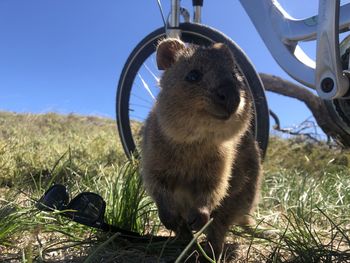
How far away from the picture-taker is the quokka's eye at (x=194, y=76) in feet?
7.59

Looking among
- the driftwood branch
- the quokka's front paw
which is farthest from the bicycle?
the driftwood branch

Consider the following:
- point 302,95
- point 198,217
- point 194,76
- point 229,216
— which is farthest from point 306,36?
point 302,95

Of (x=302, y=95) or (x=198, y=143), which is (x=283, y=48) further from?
(x=302, y=95)

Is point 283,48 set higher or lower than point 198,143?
higher

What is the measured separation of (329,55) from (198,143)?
3.18ft

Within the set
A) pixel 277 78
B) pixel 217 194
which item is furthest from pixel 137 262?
pixel 277 78

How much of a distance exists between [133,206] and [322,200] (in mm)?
1656

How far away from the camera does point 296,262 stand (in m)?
1.97

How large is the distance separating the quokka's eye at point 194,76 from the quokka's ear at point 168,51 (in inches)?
15.5

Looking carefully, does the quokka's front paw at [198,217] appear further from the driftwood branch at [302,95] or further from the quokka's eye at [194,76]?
the driftwood branch at [302,95]

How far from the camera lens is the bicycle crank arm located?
2488 mm

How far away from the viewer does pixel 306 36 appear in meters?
2.94

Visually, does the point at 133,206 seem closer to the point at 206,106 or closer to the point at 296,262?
the point at 206,106

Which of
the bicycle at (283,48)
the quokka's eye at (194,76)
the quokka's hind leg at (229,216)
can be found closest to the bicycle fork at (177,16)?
the bicycle at (283,48)
